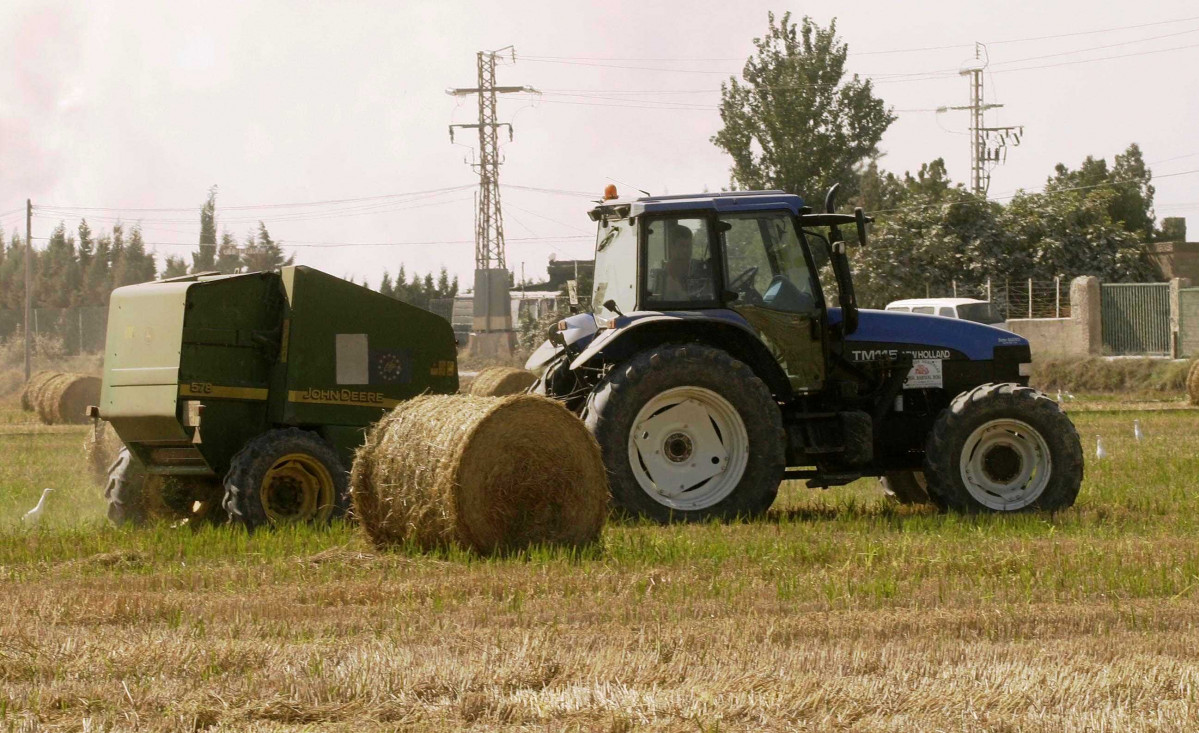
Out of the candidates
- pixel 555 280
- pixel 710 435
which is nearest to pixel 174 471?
pixel 710 435

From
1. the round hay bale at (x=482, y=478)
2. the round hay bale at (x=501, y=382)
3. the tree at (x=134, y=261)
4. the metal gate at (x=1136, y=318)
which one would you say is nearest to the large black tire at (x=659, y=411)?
the round hay bale at (x=482, y=478)

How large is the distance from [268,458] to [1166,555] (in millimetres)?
5613

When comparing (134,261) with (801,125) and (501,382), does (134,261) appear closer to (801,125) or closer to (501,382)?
(801,125)

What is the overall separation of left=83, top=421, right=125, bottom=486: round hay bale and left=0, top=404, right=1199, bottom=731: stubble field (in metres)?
2.94

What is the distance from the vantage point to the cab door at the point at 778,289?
433 inches

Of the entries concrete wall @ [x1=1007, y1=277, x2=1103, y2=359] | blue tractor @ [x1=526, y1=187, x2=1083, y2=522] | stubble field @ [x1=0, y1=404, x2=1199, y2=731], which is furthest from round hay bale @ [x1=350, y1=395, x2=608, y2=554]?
concrete wall @ [x1=1007, y1=277, x2=1103, y2=359]

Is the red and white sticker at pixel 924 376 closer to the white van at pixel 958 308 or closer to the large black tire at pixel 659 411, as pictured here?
the large black tire at pixel 659 411

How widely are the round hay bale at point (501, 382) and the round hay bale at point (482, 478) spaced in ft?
33.6

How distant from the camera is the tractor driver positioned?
10945mm

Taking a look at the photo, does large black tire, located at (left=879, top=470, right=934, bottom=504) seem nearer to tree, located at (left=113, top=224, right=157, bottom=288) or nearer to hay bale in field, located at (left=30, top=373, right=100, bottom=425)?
hay bale in field, located at (left=30, top=373, right=100, bottom=425)

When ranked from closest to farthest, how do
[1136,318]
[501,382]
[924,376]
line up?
[924,376] → [501,382] → [1136,318]

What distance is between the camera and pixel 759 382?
10617 millimetres

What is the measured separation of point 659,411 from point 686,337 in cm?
58

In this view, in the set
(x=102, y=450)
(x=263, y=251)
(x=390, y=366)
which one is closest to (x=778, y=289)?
(x=390, y=366)
